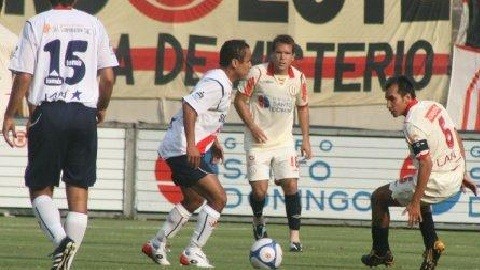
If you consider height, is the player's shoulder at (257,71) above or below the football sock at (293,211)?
above

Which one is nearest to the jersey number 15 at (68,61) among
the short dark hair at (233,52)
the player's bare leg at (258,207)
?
the short dark hair at (233,52)

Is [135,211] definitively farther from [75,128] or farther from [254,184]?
[75,128]

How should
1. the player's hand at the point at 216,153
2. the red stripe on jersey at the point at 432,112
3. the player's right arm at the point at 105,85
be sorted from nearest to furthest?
the player's right arm at the point at 105,85
the red stripe on jersey at the point at 432,112
the player's hand at the point at 216,153

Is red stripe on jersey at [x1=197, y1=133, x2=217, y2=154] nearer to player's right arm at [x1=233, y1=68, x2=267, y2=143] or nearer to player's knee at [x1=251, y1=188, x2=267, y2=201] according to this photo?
player's right arm at [x1=233, y1=68, x2=267, y2=143]

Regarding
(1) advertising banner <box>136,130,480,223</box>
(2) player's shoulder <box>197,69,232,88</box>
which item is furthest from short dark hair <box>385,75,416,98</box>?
(1) advertising banner <box>136,130,480,223</box>

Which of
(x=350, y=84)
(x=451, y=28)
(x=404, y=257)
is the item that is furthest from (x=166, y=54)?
(x=404, y=257)

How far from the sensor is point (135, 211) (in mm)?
20984

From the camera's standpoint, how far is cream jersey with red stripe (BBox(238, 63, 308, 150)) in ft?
53.3

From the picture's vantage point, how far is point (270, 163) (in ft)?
53.7

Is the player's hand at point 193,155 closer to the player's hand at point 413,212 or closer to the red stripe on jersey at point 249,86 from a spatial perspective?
the player's hand at point 413,212

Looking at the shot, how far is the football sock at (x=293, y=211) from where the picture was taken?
15.9 meters

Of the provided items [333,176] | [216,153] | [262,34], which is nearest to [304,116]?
[216,153]

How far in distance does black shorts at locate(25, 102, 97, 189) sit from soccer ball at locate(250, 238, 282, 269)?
209cm

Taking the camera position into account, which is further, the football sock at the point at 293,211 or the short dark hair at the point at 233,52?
the football sock at the point at 293,211
